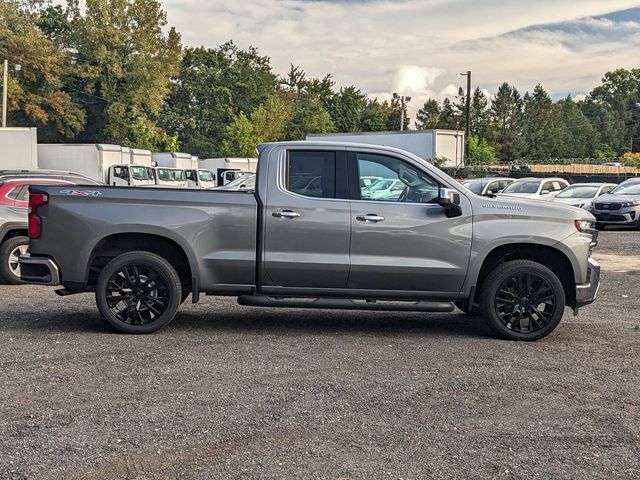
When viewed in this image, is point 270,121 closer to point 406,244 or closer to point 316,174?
point 316,174

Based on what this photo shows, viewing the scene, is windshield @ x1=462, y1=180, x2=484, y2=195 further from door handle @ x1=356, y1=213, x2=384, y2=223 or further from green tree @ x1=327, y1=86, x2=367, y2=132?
green tree @ x1=327, y1=86, x2=367, y2=132

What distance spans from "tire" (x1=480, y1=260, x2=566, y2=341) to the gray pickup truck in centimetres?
1

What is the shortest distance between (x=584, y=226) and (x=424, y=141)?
39855 millimetres

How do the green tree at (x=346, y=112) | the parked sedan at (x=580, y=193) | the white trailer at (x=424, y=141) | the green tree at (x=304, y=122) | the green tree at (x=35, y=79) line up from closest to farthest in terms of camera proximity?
1. the parked sedan at (x=580, y=193)
2. the white trailer at (x=424, y=141)
3. the green tree at (x=35, y=79)
4. the green tree at (x=304, y=122)
5. the green tree at (x=346, y=112)

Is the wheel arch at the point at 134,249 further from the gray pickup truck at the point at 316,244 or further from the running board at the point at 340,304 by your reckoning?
the running board at the point at 340,304

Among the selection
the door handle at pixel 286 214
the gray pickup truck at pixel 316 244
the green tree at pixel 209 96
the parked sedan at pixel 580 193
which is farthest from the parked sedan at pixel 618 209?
the green tree at pixel 209 96

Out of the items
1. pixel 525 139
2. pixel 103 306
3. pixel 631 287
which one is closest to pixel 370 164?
pixel 103 306

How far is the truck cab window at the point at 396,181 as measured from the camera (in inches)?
307

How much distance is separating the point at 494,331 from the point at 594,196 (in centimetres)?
2000

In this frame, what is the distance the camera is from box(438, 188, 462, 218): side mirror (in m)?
7.50

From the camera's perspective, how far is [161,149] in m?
73.3

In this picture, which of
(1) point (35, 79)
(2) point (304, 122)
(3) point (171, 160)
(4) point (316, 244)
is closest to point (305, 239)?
(4) point (316, 244)

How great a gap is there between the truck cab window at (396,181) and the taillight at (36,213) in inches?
124

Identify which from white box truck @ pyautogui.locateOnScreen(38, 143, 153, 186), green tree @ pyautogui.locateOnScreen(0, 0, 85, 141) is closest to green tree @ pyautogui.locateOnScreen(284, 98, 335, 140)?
green tree @ pyautogui.locateOnScreen(0, 0, 85, 141)
